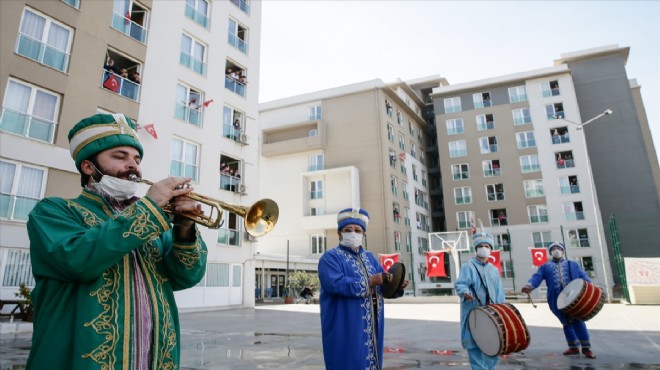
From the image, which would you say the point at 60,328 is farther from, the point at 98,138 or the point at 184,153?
the point at 184,153

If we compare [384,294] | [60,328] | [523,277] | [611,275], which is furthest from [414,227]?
[60,328]

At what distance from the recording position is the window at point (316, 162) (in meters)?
43.8

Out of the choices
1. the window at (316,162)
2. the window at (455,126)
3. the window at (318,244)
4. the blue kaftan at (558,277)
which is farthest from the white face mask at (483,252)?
the window at (455,126)

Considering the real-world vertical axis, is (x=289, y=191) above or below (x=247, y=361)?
above

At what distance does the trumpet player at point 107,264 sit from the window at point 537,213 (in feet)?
156

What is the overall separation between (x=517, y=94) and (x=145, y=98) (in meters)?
41.8

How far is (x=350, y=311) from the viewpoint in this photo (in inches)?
169

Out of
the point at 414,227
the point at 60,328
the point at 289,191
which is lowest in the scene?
the point at 60,328

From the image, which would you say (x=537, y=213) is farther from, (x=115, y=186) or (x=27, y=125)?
(x=115, y=186)

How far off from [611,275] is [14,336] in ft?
156

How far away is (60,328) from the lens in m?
1.93

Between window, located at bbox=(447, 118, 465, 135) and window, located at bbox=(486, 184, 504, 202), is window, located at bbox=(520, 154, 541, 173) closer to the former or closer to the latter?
window, located at bbox=(486, 184, 504, 202)

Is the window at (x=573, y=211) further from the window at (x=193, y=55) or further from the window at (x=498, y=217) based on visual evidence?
the window at (x=193, y=55)

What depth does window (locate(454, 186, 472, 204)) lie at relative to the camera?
4803cm
